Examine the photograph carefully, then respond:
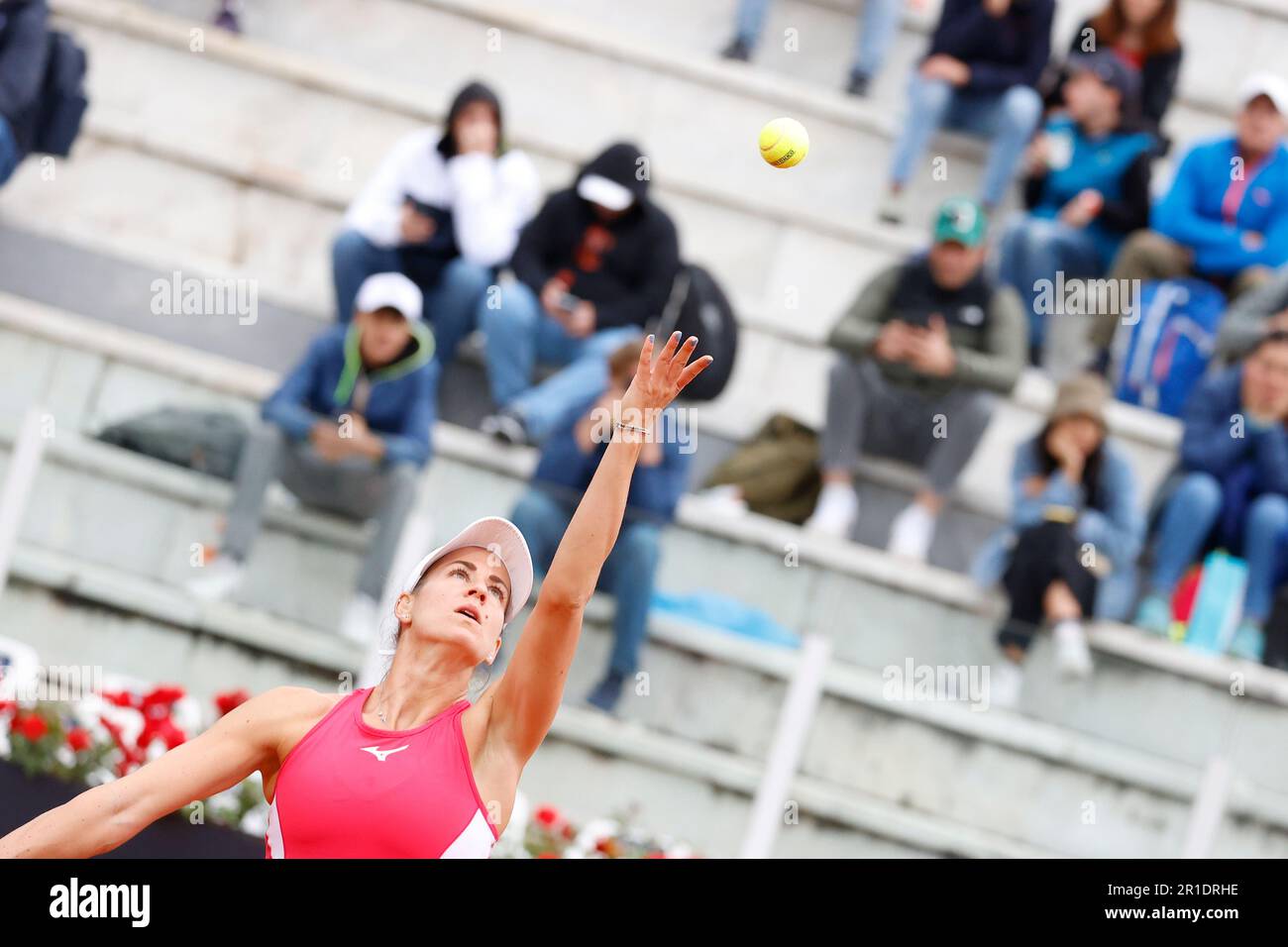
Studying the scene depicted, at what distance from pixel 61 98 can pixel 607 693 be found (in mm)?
4033

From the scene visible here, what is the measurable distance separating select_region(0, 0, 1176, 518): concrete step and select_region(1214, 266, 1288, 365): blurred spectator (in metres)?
0.64

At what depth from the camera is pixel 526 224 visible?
9055 mm

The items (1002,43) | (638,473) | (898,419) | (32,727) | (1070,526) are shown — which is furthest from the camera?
(1002,43)

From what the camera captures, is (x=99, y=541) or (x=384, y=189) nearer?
(x=99, y=541)

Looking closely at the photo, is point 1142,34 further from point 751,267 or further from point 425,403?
point 425,403

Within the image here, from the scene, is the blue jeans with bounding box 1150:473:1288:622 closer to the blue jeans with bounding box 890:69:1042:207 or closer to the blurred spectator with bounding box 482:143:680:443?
the blue jeans with bounding box 890:69:1042:207

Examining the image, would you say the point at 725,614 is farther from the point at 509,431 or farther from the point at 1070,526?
the point at 1070,526

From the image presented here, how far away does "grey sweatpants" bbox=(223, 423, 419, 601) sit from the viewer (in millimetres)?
7504

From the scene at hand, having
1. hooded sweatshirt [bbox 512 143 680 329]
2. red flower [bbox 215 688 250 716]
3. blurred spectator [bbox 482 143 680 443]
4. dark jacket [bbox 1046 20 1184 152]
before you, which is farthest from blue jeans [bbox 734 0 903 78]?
red flower [bbox 215 688 250 716]

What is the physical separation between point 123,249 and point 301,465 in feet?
9.70

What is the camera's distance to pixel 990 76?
9914mm

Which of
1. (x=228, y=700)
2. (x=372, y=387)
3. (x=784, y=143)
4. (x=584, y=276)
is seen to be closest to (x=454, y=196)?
(x=584, y=276)
